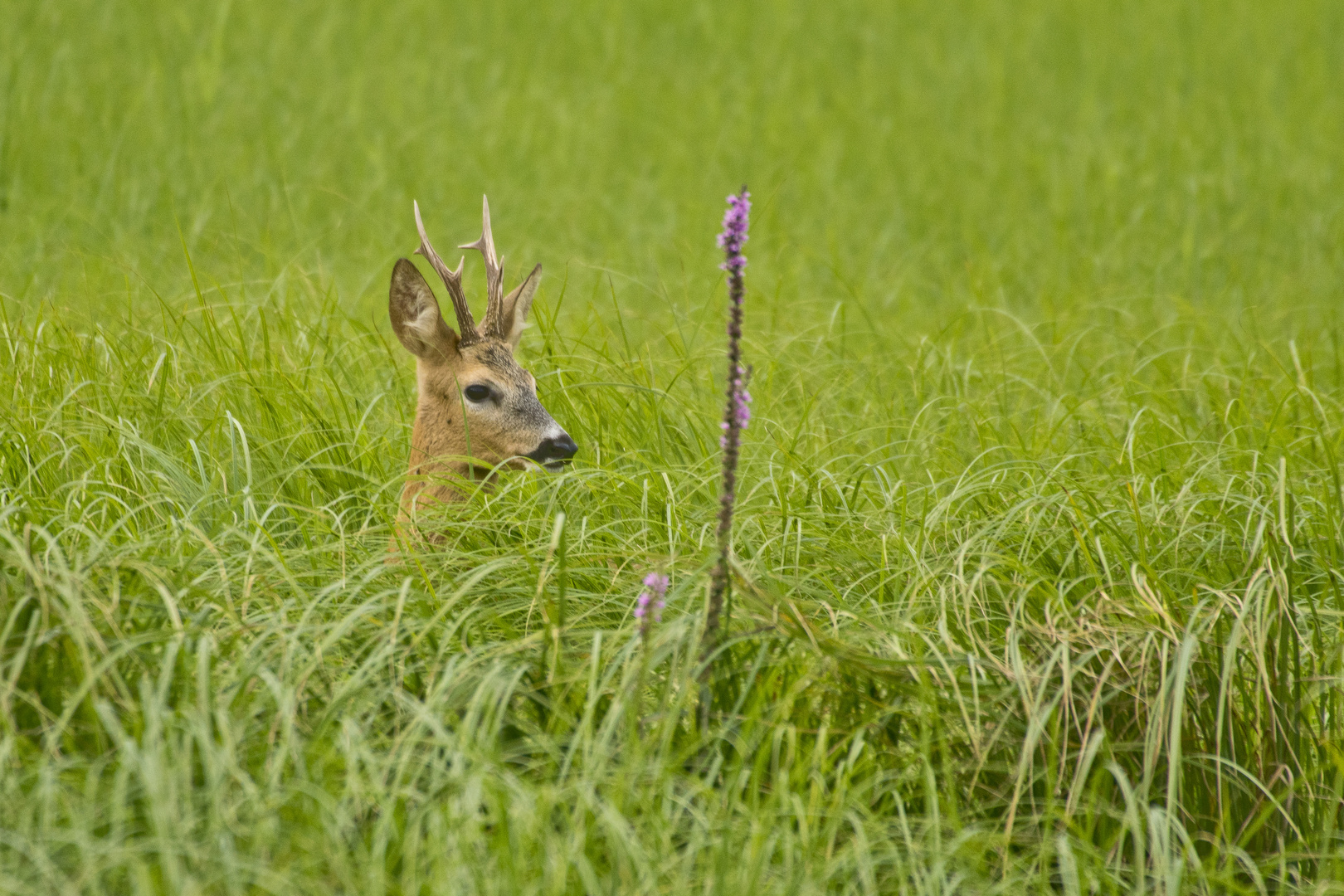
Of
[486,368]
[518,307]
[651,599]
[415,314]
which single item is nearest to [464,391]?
[486,368]

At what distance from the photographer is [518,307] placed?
4.45 metres

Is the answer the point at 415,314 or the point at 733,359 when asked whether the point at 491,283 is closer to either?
the point at 415,314

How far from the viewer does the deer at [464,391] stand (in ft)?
13.5

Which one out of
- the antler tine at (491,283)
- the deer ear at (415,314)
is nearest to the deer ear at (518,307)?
the antler tine at (491,283)

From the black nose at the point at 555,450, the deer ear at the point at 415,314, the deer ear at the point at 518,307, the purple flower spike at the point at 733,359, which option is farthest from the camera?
the deer ear at the point at 518,307

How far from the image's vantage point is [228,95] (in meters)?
9.47

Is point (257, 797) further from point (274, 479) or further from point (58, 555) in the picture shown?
point (274, 479)

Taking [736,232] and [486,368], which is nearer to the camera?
[736,232]

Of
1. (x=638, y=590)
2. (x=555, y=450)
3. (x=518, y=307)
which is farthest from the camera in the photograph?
(x=518, y=307)

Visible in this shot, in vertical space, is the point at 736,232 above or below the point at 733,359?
above

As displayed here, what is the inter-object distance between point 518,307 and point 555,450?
0.58 meters

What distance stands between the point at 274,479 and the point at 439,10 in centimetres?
956

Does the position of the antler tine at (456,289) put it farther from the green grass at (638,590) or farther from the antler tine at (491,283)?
the green grass at (638,590)

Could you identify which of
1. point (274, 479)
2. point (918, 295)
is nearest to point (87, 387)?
point (274, 479)
